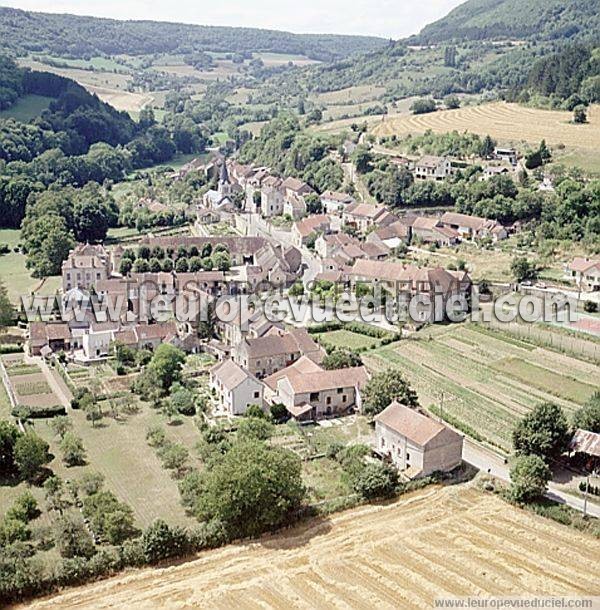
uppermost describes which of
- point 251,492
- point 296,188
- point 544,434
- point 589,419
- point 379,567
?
point 296,188

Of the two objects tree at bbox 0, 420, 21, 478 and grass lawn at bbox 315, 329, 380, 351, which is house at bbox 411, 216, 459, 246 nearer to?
grass lawn at bbox 315, 329, 380, 351

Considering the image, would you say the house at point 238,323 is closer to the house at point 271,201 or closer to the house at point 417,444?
the house at point 417,444

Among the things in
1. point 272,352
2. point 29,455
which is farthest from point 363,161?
point 29,455

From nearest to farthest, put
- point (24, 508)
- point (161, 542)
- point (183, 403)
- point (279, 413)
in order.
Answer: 1. point (161, 542)
2. point (24, 508)
3. point (279, 413)
4. point (183, 403)

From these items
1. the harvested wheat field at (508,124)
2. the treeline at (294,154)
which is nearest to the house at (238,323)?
the treeline at (294,154)

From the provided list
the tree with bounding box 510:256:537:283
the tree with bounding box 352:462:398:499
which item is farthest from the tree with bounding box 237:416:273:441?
the tree with bounding box 510:256:537:283

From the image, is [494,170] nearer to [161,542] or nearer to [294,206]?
[294,206]

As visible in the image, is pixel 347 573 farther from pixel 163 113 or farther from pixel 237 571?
pixel 163 113
